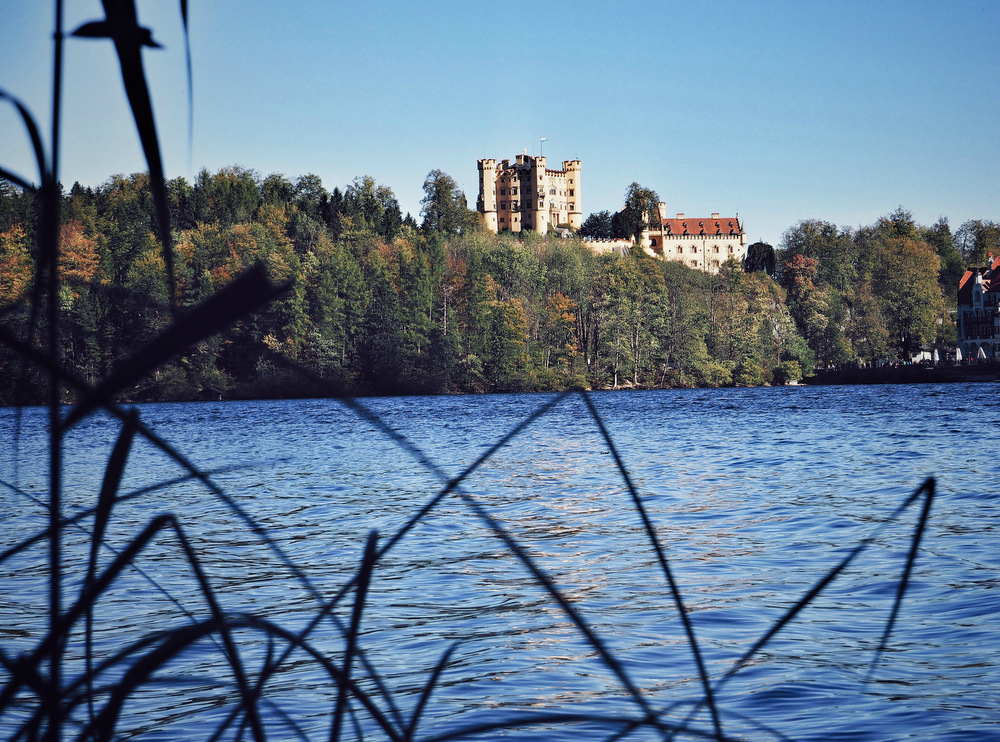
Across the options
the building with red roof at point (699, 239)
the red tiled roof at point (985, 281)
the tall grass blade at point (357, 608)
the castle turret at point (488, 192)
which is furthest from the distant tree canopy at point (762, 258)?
the tall grass blade at point (357, 608)

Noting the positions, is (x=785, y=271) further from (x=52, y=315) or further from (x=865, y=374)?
(x=52, y=315)

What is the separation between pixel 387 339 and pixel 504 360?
9457 mm

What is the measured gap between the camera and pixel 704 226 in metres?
142

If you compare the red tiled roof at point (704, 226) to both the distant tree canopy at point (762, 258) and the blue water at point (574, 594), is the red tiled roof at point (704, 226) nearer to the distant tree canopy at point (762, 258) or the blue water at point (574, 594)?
the distant tree canopy at point (762, 258)

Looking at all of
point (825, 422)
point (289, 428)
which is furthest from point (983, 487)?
point (289, 428)

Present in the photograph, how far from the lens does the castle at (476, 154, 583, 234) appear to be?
5650 inches

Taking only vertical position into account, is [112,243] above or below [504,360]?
above

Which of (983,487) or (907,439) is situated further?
(907,439)

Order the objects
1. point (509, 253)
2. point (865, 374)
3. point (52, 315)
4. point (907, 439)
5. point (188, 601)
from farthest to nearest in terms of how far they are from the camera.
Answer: point (509, 253) < point (865, 374) < point (907, 439) < point (188, 601) < point (52, 315)

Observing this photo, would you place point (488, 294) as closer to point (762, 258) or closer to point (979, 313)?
point (979, 313)

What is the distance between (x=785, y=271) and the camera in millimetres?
113562

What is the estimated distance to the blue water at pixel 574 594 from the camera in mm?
5586

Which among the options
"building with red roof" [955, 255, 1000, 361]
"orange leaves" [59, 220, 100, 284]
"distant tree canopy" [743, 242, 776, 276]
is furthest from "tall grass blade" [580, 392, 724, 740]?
"distant tree canopy" [743, 242, 776, 276]

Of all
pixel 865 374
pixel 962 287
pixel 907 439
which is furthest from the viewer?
pixel 962 287
